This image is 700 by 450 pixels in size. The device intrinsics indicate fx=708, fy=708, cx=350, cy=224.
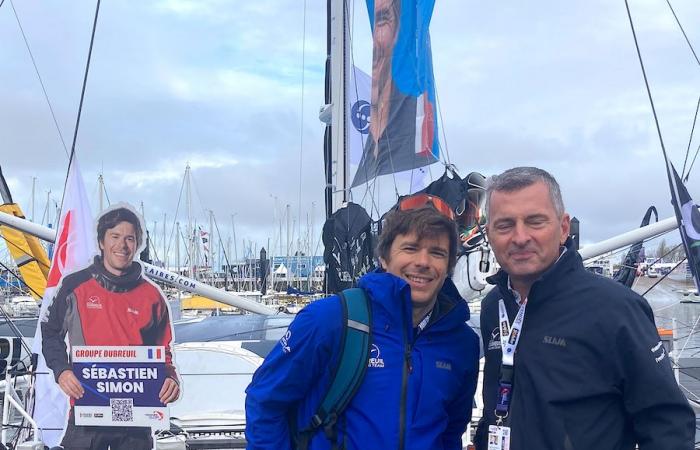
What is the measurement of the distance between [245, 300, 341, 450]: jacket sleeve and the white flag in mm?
2382

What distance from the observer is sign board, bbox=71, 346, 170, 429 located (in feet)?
13.9

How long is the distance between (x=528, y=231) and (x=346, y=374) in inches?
28.8

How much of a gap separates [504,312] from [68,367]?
3.00 metres

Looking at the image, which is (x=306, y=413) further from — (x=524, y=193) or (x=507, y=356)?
(x=524, y=193)

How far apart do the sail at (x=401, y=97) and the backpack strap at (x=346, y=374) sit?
13.6 ft

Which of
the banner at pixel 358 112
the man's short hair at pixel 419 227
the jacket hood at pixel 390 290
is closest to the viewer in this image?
the jacket hood at pixel 390 290

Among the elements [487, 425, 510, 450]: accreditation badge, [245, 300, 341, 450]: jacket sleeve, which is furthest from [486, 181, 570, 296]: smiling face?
[245, 300, 341, 450]: jacket sleeve

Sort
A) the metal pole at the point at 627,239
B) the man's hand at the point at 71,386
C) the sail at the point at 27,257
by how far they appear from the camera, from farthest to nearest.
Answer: the sail at the point at 27,257
the metal pole at the point at 627,239
the man's hand at the point at 71,386

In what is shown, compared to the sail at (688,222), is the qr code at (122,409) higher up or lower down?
lower down

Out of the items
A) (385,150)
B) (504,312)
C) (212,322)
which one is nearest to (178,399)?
(504,312)

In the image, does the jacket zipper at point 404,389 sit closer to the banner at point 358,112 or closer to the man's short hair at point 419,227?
the man's short hair at point 419,227

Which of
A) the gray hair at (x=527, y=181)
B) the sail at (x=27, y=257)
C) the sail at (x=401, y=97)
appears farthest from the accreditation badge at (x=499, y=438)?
the sail at (x=27, y=257)

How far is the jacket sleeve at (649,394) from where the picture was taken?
76.9 inches

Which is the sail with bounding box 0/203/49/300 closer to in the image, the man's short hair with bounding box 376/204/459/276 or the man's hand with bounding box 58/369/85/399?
the man's hand with bounding box 58/369/85/399
